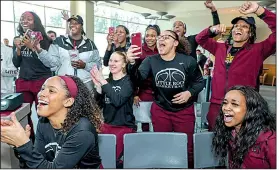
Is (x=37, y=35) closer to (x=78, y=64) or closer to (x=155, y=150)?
(x=78, y=64)

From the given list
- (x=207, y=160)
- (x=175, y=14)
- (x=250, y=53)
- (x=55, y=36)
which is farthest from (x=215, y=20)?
(x=55, y=36)

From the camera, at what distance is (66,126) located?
3.27ft

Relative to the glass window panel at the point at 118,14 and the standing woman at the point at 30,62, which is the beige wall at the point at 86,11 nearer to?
the glass window panel at the point at 118,14

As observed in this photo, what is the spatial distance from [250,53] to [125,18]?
3.59 feet

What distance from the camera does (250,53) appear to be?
1563 millimetres

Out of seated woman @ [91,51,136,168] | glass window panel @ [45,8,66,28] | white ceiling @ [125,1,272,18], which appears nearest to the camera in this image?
seated woman @ [91,51,136,168]

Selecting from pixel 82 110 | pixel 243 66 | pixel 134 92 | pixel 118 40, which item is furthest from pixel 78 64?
pixel 243 66

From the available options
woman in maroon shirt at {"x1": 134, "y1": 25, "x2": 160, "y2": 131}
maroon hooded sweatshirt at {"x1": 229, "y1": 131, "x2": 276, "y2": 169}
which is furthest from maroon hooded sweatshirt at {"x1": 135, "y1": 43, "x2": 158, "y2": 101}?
maroon hooded sweatshirt at {"x1": 229, "y1": 131, "x2": 276, "y2": 169}

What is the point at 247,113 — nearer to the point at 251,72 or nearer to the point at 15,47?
the point at 251,72

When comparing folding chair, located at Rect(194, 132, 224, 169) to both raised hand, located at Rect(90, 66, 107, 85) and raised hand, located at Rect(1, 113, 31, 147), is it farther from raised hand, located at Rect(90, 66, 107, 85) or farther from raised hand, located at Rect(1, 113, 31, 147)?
raised hand, located at Rect(1, 113, 31, 147)

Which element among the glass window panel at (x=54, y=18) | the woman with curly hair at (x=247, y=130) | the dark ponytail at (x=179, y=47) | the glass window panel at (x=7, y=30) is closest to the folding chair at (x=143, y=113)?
the dark ponytail at (x=179, y=47)

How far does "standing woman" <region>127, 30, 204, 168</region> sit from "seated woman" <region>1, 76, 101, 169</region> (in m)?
0.60

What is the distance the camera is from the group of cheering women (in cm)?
99

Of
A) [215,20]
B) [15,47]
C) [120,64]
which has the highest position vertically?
[215,20]
